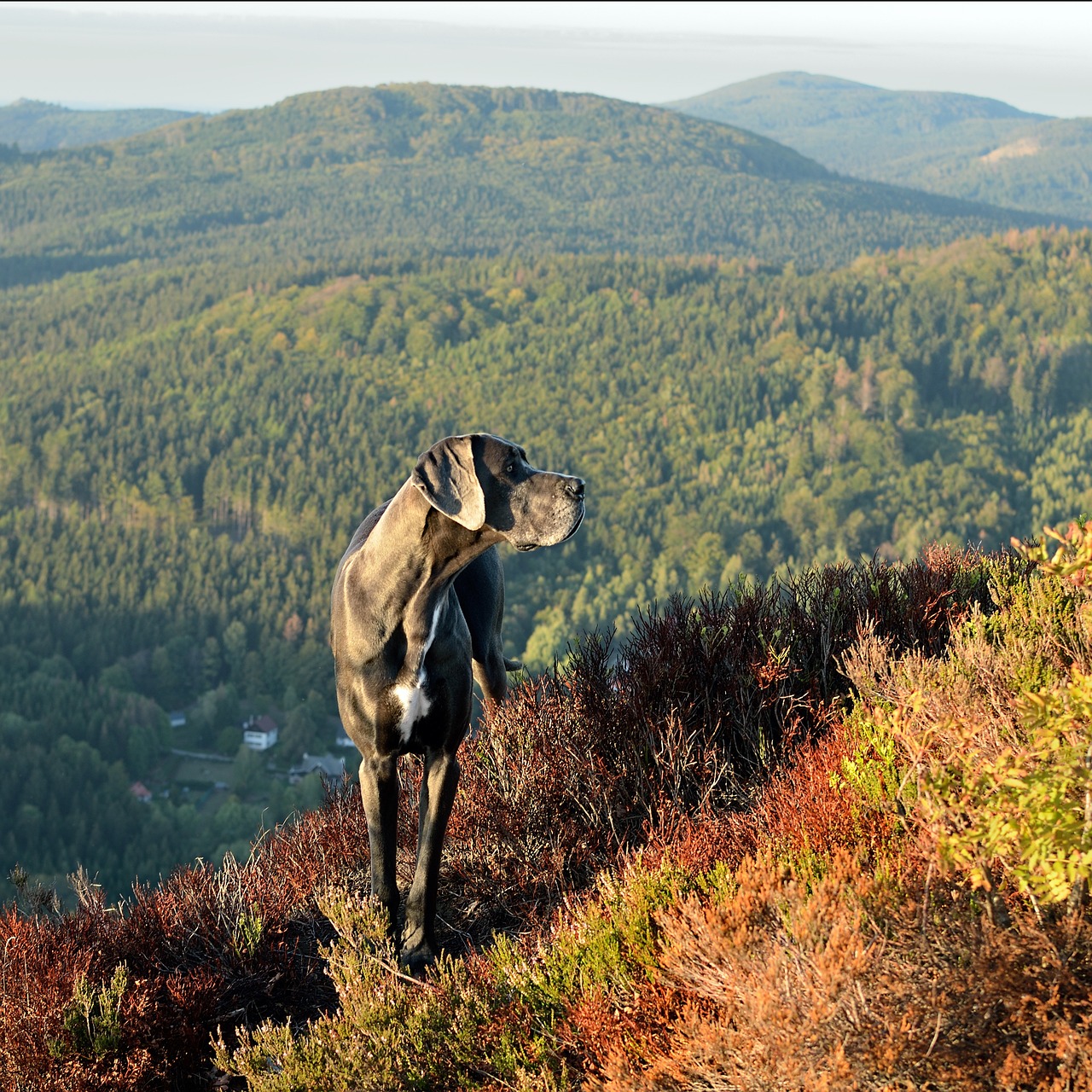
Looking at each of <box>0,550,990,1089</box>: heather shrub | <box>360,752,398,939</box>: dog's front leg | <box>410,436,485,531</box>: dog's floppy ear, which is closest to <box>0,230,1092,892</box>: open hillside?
<box>0,550,990,1089</box>: heather shrub

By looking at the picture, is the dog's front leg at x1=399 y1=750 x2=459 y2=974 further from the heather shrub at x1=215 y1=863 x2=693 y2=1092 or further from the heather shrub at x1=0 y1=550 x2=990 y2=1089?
the heather shrub at x1=215 y1=863 x2=693 y2=1092

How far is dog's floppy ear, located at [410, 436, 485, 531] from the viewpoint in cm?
358

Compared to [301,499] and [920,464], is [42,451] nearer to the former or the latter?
[301,499]

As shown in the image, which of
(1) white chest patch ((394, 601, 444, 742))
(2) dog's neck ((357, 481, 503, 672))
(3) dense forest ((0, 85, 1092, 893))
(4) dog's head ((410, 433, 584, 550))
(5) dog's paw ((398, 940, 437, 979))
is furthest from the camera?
(3) dense forest ((0, 85, 1092, 893))

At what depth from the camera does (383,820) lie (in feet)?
14.0

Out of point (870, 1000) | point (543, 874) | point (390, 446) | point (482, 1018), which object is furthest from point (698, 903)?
point (390, 446)

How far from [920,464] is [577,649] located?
10401cm

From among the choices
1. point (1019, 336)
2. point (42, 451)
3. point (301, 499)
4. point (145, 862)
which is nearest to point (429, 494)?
point (145, 862)

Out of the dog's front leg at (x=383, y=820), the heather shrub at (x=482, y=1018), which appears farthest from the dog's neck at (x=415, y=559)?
the heather shrub at (x=482, y=1018)

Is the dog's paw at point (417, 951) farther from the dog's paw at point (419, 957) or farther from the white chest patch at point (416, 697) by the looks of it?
the white chest patch at point (416, 697)

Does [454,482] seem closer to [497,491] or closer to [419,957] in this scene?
[497,491]

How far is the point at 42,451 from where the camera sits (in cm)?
10956

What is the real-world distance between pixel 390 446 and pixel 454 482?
107 m

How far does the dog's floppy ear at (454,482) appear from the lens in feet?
11.7
